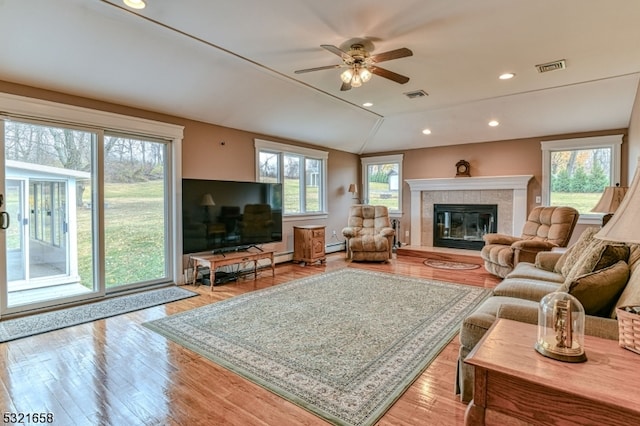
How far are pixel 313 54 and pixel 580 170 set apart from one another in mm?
5288

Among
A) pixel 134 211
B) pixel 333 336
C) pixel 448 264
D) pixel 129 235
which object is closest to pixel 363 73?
pixel 333 336

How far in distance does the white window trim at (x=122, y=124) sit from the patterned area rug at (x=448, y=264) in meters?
4.25

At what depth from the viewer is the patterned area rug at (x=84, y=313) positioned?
3180mm

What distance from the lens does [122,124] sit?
4.18 metres

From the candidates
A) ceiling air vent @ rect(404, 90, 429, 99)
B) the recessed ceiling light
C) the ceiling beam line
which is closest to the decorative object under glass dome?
the recessed ceiling light

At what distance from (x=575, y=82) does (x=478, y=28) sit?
240cm

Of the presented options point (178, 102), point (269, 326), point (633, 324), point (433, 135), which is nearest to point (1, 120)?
point (178, 102)

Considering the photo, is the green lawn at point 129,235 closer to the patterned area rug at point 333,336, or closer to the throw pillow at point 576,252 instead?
the patterned area rug at point 333,336

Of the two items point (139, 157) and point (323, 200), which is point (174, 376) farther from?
point (323, 200)

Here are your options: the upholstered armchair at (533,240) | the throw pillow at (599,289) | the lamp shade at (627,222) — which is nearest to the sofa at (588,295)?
the throw pillow at (599,289)

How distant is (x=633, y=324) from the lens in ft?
4.26

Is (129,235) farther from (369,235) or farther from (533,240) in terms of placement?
(533,240)

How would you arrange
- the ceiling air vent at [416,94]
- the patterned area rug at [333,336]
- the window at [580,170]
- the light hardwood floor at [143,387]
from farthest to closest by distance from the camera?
1. the window at [580,170]
2. the ceiling air vent at [416,94]
3. the patterned area rug at [333,336]
4. the light hardwood floor at [143,387]

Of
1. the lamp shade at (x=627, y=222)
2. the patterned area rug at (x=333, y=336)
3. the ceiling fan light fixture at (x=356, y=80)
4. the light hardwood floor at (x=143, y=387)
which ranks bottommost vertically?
the light hardwood floor at (x=143, y=387)
